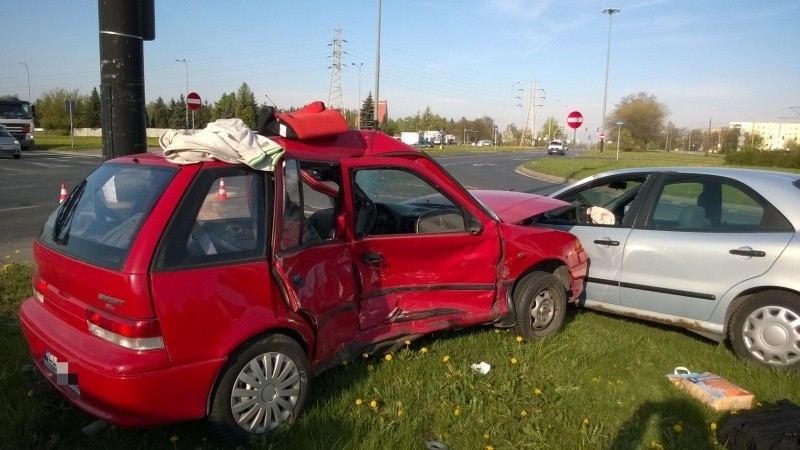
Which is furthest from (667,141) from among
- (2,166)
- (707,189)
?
(707,189)

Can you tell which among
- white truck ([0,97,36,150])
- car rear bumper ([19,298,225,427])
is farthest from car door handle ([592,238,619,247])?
white truck ([0,97,36,150])

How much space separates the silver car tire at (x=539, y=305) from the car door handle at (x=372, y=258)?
4.43ft

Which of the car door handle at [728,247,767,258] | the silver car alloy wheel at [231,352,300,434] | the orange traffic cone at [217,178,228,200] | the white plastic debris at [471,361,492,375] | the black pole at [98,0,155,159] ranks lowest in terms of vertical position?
the white plastic debris at [471,361,492,375]

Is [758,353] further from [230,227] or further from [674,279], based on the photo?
[230,227]

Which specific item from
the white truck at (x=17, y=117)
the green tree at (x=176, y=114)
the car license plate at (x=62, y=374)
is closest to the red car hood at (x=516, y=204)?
the car license plate at (x=62, y=374)

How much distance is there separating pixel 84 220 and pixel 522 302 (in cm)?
310

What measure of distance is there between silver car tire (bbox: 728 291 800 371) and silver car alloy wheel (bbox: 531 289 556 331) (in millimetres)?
1318

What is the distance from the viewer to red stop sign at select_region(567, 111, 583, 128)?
24.2 m

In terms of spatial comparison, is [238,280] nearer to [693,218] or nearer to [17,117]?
[693,218]

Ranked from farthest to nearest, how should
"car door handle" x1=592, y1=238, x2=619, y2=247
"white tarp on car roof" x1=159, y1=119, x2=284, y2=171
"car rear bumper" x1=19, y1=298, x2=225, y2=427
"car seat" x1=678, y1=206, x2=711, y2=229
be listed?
1. "car door handle" x1=592, y1=238, x2=619, y2=247
2. "car seat" x1=678, y1=206, x2=711, y2=229
3. "white tarp on car roof" x1=159, y1=119, x2=284, y2=171
4. "car rear bumper" x1=19, y1=298, x2=225, y2=427

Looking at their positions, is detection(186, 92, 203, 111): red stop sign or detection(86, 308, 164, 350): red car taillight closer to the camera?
detection(86, 308, 164, 350): red car taillight

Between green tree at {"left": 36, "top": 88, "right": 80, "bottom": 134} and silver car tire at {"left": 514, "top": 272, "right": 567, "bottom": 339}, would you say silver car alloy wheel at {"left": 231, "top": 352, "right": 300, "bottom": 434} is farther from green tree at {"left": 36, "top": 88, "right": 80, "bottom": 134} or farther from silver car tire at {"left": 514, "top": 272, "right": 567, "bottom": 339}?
green tree at {"left": 36, "top": 88, "right": 80, "bottom": 134}

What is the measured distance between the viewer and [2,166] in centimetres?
2328

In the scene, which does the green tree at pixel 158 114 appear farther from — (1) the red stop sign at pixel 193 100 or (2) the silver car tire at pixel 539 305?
(2) the silver car tire at pixel 539 305
